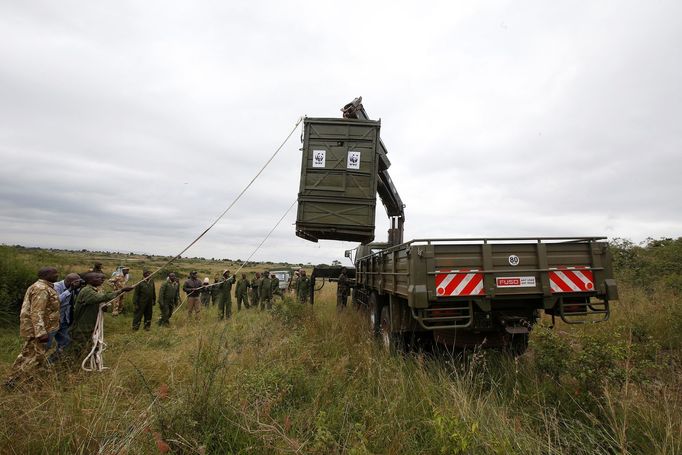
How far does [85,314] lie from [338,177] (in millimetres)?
5412

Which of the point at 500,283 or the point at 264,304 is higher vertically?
the point at 500,283

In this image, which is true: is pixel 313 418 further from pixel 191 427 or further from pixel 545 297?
pixel 545 297

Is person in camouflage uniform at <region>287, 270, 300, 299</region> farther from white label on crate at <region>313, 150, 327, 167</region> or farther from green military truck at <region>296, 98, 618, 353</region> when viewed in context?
green military truck at <region>296, 98, 618, 353</region>

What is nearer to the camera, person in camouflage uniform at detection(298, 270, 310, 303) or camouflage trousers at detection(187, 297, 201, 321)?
camouflage trousers at detection(187, 297, 201, 321)

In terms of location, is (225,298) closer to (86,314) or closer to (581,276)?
(86,314)

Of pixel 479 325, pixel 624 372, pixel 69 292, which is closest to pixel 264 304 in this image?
pixel 69 292

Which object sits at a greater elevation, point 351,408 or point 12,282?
point 12,282

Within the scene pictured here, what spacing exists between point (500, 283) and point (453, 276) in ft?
1.93

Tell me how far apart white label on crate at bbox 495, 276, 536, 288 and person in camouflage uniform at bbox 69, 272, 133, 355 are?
16.9ft

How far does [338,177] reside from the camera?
8305 millimetres

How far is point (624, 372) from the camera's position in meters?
3.21

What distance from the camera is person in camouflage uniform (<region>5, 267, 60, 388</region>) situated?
4578 millimetres

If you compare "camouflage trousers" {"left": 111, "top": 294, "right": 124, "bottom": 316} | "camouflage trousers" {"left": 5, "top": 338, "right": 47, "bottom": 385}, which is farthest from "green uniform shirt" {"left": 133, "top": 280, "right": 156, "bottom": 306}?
"camouflage trousers" {"left": 5, "top": 338, "right": 47, "bottom": 385}

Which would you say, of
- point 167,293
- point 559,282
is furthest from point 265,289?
point 559,282
